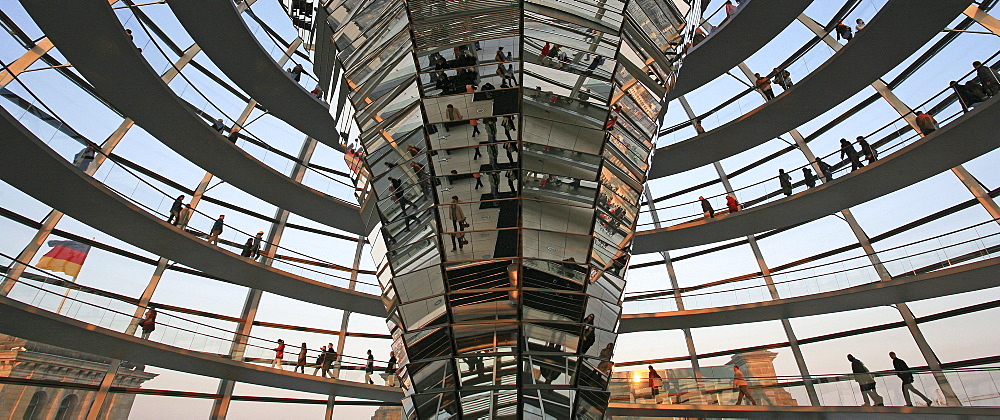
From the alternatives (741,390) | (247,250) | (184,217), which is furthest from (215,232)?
(741,390)

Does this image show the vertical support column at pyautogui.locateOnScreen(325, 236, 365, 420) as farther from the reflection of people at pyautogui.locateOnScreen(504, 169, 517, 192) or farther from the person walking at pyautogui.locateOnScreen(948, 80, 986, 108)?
the person walking at pyautogui.locateOnScreen(948, 80, 986, 108)

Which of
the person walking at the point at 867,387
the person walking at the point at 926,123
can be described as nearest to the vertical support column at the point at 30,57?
the person walking at the point at 926,123

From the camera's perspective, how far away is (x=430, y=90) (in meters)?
7.75

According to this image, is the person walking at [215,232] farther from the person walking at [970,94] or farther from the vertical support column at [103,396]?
the person walking at [970,94]

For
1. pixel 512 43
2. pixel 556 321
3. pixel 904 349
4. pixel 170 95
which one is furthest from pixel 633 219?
pixel 904 349

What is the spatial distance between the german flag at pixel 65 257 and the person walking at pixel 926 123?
19685mm

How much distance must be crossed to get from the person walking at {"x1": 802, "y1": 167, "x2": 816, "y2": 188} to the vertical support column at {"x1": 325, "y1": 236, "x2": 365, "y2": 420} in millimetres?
A: 12940

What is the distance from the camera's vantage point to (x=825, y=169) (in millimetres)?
15594

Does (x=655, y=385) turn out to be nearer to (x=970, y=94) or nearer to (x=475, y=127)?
(x=970, y=94)

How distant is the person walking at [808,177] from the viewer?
1542cm

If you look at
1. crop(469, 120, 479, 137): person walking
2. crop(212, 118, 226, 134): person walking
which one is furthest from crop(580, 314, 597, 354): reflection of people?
crop(212, 118, 226, 134): person walking

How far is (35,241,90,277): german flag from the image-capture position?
13.4 m

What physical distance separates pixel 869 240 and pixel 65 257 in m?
21.1

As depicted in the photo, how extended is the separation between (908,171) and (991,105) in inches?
109
